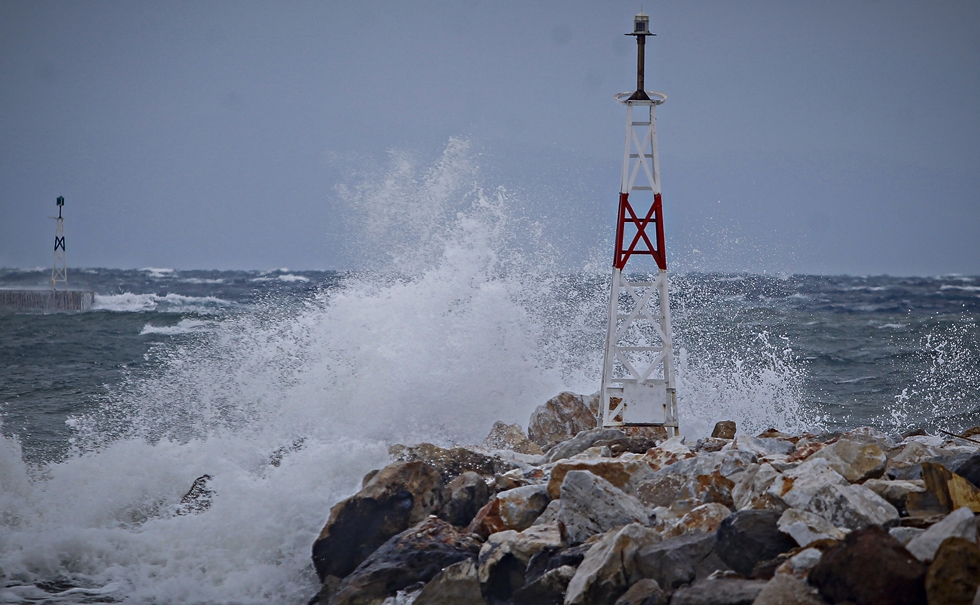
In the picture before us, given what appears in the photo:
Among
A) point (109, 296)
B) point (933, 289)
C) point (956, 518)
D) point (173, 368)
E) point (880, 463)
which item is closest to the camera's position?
point (956, 518)

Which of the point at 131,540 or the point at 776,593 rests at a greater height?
the point at 776,593

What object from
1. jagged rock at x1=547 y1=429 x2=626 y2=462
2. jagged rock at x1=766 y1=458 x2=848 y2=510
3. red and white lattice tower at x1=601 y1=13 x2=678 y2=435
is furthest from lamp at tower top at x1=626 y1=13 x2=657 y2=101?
jagged rock at x1=766 y1=458 x2=848 y2=510

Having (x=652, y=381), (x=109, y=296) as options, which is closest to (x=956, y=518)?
(x=652, y=381)

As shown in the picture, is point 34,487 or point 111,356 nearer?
point 34,487

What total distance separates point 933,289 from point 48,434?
48483 mm

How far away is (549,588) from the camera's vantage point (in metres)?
5.71

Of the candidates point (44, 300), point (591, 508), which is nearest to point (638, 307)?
point (591, 508)

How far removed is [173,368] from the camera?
48.4 feet

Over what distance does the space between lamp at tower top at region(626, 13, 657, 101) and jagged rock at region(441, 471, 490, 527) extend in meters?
4.25

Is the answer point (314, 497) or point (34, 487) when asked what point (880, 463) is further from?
point (34, 487)

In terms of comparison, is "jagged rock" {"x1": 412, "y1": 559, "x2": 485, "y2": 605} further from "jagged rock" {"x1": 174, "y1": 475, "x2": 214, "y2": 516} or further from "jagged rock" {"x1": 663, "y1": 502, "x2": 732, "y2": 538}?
"jagged rock" {"x1": 174, "y1": 475, "x2": 214, "y2": 516}

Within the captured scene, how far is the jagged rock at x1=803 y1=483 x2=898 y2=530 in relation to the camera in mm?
5246

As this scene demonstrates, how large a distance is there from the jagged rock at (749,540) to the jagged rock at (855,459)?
1246 mm

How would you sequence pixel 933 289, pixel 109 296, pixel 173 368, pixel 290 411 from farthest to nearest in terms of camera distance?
pixel 933 289 → pixel 109 296 → pixel 173 368 → pixel 290 411
